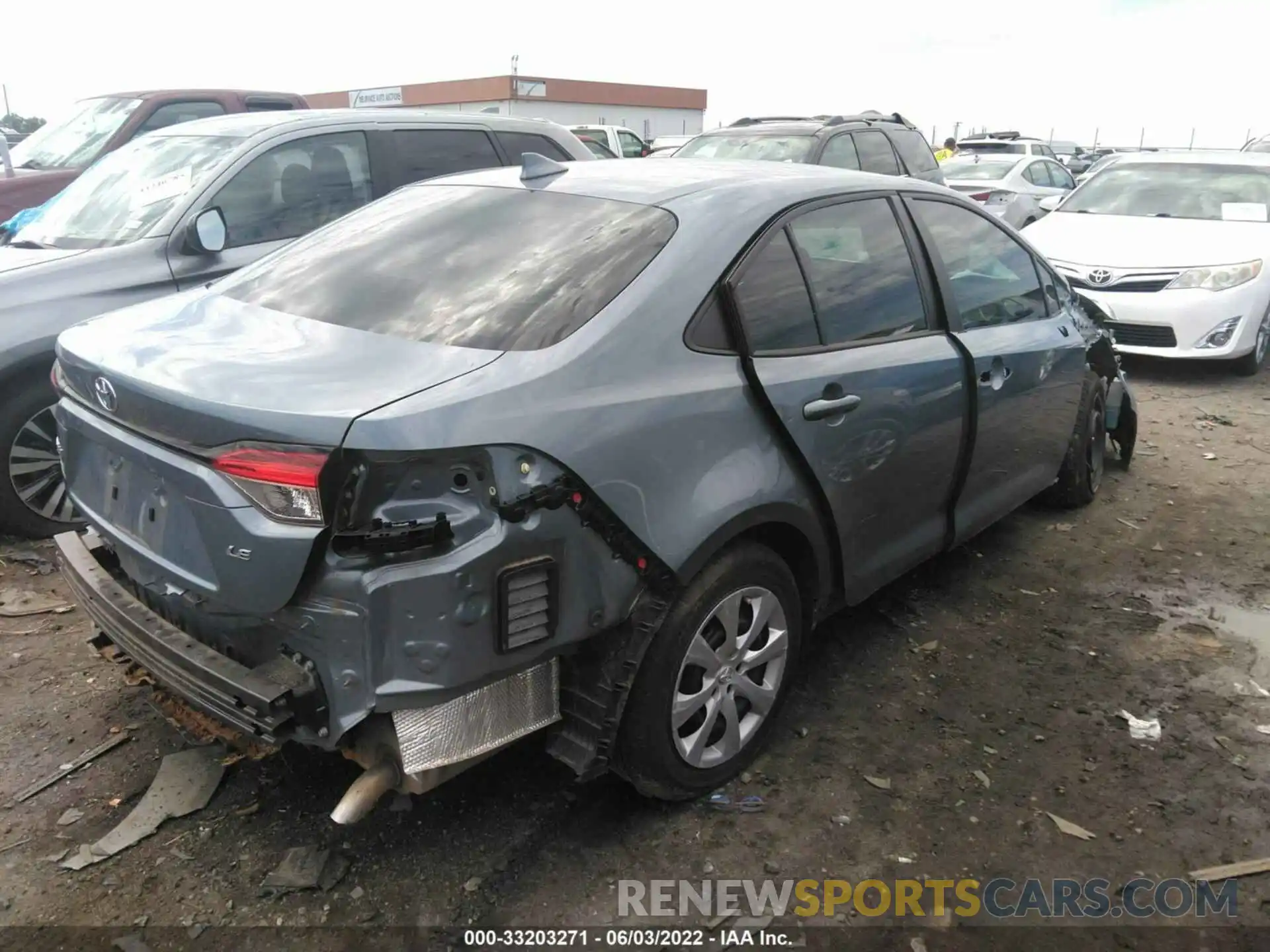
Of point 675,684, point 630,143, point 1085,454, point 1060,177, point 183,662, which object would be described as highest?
point 630,143

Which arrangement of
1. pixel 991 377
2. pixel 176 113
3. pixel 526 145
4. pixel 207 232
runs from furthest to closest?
pixel 176 113 → pixel 526 145 → pixel 207 232 → pixel 991 377

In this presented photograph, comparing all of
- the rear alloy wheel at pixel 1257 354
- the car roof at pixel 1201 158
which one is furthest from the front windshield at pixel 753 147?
the rear alloy wheel at pixel 1257 354

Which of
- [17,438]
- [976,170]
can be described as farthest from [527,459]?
[976,170]

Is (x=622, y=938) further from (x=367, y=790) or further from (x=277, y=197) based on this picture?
(x=277, y=197)

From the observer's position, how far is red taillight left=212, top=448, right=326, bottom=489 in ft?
6.69

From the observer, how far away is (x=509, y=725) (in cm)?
236

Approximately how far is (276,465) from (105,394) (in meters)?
0.76

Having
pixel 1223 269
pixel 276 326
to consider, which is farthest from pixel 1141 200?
pixel 276 326

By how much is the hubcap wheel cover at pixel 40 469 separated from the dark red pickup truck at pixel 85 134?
416cm

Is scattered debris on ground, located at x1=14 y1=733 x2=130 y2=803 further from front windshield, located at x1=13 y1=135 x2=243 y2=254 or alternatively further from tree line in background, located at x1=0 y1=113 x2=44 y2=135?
tree line in background, located at x1=0 y1=113 x2=44 y2=135

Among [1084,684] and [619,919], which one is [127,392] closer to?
[619,919]

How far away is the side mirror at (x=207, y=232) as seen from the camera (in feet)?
14.6

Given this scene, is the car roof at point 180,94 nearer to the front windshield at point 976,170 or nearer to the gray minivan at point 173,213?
the gray minivan at point 173,213

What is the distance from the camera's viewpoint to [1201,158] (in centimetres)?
895
